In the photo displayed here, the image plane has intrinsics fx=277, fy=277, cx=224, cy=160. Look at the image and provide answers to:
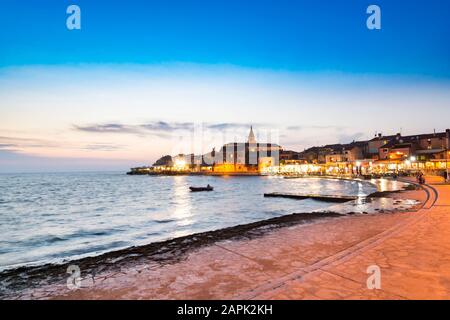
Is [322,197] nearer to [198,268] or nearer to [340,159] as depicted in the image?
[198,268]

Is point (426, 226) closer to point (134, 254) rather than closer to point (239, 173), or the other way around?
point (134, 254)

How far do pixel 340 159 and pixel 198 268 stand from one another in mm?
95315

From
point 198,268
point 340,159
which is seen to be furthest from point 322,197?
point 340,159

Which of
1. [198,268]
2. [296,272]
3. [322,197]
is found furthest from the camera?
[322,197]

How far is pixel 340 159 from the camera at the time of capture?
93250 millimetres

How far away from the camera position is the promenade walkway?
4738 mm

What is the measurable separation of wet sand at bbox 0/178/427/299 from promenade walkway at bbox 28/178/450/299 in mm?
22

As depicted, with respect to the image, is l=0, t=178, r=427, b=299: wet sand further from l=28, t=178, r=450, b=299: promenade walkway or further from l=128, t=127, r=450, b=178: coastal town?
l=128, t=127, r=450, b=178: coastal town

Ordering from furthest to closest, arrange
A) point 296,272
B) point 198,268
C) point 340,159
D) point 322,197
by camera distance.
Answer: point 340,159
point 322,197
point 198,268
point 296,272

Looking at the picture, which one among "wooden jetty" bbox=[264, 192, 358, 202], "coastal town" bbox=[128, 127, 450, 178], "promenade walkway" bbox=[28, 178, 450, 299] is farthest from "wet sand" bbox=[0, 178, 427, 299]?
"coastal town" bbox=[128, 127, 450, 178]

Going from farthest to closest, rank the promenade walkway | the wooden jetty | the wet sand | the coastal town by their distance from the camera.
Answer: the coastal town
the wooden jetty
the wet sand
the promenade walkway

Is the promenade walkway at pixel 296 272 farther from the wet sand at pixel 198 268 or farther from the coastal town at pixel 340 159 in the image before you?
the coastal town at pixel 340 159

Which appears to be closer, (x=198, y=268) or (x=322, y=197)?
(x=198, y=268)
